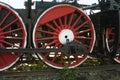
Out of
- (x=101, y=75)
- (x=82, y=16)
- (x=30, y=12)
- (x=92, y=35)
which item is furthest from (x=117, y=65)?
(x=30, y=12)

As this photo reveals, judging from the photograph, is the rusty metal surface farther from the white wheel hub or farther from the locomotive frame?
the white wheel hub

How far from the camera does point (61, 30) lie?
6.34m

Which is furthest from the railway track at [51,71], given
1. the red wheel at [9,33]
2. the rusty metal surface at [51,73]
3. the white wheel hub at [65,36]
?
the white wheel hub at [65,36]

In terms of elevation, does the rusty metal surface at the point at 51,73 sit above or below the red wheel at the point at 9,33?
below

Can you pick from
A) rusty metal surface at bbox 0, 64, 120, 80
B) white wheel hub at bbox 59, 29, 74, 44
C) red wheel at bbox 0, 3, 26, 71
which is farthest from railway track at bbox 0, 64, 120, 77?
white wheel hub at bbox 59, 29, 74, 44

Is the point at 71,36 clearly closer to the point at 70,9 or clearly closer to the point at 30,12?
the point at 70,9

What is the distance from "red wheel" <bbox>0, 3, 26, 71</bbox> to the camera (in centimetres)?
602

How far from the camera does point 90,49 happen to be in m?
6.66

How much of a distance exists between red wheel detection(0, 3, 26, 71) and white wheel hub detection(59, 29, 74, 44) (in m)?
0.78

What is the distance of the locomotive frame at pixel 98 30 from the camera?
624 centimetres

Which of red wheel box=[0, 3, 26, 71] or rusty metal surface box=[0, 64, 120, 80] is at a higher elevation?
red wheel box=[0, 3, 26, 71]

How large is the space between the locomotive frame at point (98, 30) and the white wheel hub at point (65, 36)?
0.25 ft

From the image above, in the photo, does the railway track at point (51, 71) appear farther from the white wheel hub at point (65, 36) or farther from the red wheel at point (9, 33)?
the white wheel hub at point (65, 36)

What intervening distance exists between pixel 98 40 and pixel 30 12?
5.89 ft
